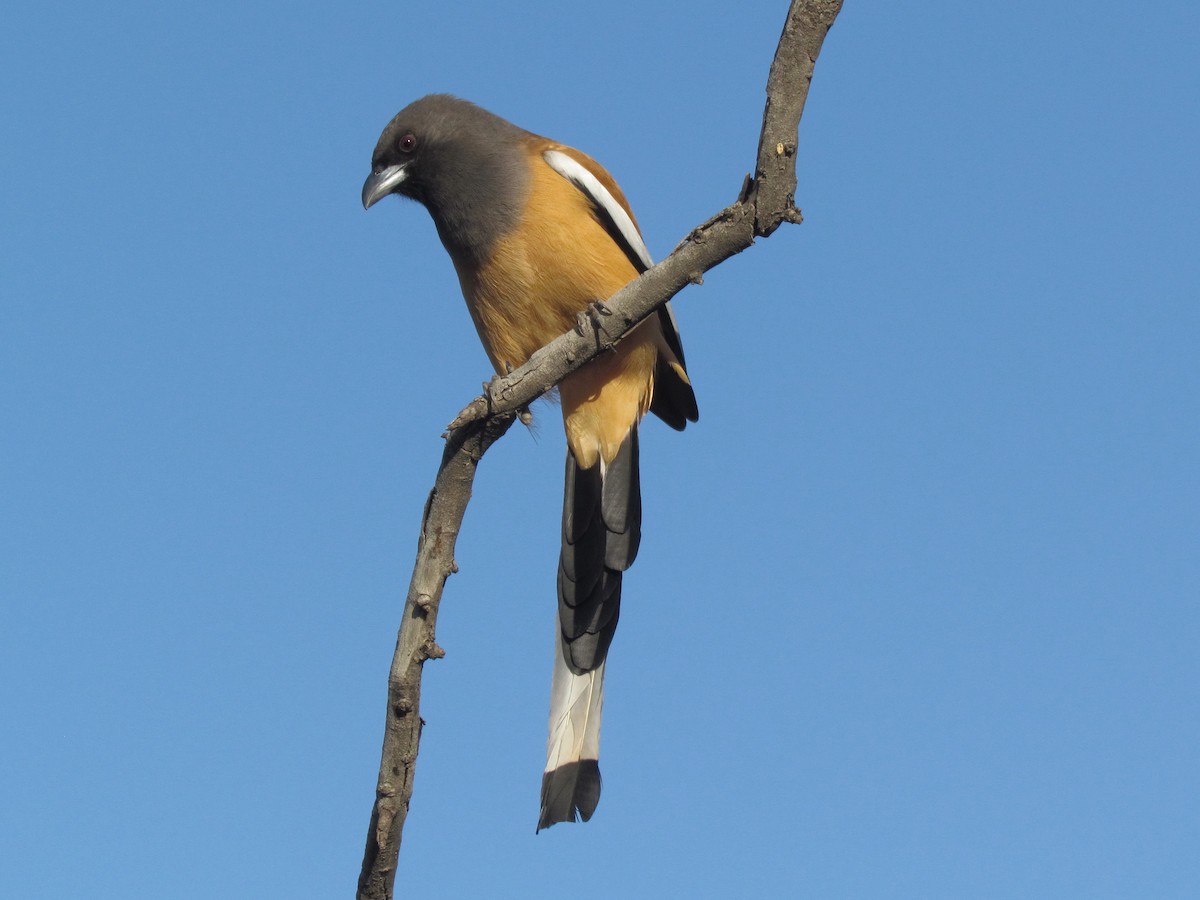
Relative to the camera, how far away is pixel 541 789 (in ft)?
15.8

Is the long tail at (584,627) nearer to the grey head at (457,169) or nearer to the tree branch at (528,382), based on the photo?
the tree branch at (528,382)

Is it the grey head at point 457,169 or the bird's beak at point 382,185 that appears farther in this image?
the bird's beak at point 382,185

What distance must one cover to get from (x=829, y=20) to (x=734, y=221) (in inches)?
26.4

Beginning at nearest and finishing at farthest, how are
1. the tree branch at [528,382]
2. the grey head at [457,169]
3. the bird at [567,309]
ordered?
the tree branch at [528,382], the bird at [567,309], the grey head at [457,169]

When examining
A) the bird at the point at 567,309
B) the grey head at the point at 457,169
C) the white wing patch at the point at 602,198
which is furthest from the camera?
the white wing patch at the point at 602,198

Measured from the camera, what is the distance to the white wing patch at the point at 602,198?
5320 millimetres

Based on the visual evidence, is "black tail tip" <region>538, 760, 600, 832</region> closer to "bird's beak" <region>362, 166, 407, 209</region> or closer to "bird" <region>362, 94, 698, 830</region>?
"bird" <region>362, 94, 698, 830</region>

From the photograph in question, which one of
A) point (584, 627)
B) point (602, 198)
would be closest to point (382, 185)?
point (602, 198)

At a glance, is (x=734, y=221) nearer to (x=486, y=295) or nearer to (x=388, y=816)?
(x=486, y=295)

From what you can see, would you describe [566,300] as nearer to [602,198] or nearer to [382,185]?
[602,198]

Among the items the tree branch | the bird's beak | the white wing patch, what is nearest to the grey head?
the bird's beak

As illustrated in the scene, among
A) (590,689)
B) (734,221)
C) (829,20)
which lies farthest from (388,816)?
(829,20)

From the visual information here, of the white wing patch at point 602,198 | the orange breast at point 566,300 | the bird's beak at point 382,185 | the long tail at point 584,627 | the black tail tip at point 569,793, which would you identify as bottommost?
the black tail tip at point 569,793

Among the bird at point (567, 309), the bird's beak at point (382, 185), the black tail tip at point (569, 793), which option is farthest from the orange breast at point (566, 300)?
the black tail tip at point (569, 793)
